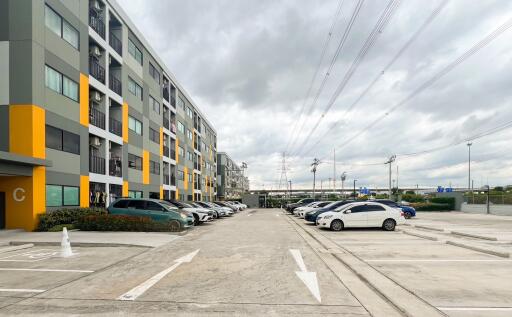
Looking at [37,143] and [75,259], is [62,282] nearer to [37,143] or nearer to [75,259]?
[75,259]

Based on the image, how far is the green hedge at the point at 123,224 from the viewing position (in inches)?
742

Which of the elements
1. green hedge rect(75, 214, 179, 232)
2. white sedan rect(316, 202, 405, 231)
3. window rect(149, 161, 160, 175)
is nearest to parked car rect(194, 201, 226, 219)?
window rect(149, 161, 160, 175)

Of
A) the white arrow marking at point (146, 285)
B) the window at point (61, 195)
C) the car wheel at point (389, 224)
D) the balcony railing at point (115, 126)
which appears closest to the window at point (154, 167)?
the balcony railing at point (115, 126)

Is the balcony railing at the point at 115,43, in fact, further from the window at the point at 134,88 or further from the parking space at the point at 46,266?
the parking space at the point at 46,266

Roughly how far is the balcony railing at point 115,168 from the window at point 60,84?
22.8 feet

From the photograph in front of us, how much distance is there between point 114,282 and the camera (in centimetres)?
800

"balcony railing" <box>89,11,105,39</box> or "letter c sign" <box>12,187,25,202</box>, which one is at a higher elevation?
"balcony railing" <box>89,11,105,39</box>

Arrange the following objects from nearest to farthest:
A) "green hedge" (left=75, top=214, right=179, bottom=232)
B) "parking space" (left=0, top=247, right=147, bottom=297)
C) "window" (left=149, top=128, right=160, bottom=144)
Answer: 1. "parking space" (left=0, top=247, right=147, bottom=297)
2. "green hedge" (left=75, top=214, right=179, bottom=232)
3. "window" (left=149, top=128, right=160, bottom=144)

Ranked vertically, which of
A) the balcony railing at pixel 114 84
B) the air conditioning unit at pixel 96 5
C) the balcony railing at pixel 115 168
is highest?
the air conditioning unit at pixel 96 5

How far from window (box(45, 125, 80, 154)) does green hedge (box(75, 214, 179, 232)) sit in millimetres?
5203

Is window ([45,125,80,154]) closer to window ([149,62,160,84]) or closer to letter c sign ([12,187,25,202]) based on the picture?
letter c sign ([12,187,25,202])

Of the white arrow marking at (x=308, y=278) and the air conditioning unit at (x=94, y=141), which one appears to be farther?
the air conditioning unit at (x=94, y=141)

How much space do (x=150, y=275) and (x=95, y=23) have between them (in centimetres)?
2374

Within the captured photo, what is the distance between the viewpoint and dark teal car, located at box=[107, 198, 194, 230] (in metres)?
20.3
